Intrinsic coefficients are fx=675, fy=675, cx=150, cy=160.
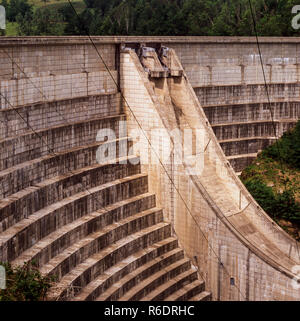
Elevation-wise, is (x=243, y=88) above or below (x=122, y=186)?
above

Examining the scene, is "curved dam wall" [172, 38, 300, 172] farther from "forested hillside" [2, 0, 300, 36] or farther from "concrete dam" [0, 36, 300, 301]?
"forested hillside" [2, 0, 300, 36]

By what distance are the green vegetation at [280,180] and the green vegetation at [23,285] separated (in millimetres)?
15055

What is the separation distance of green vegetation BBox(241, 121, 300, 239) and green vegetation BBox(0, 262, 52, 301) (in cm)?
1505

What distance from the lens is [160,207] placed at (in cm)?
2655

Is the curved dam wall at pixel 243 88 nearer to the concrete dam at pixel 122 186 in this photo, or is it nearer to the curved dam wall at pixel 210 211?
the concrete dam at pixel 122 186

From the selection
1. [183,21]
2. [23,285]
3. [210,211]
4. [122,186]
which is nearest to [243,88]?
[210,211]

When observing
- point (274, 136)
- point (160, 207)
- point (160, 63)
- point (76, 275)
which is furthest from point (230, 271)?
point (274, 136)

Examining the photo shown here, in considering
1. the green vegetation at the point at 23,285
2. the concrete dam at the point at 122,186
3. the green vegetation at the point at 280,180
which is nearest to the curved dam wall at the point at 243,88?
the green vegetation at the point at 280,180

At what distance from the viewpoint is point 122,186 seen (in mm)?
25344

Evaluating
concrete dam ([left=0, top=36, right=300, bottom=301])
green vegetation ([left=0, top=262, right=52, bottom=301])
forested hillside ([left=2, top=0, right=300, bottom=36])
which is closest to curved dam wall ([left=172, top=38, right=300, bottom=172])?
concrete dam ([left=0, top=36, right=300, bottom=301])

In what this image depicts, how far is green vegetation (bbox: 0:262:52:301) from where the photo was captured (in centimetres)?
1667

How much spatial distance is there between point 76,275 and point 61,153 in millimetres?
4664

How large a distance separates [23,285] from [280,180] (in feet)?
61.5

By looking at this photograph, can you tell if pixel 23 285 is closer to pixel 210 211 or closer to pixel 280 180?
pixel 210 211
